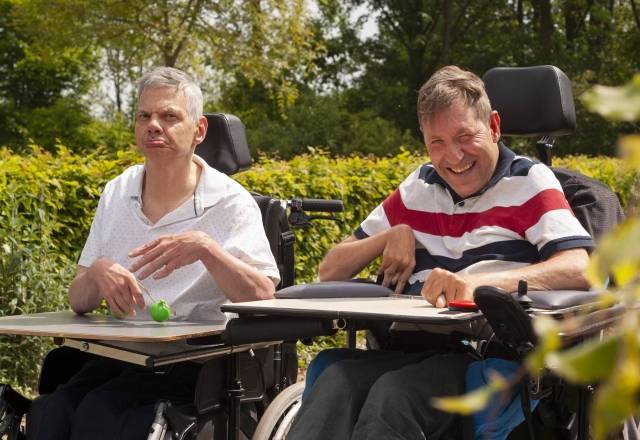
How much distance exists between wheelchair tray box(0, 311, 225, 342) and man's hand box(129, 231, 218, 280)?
152 millimetres

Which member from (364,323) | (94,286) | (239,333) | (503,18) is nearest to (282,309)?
(239,333)

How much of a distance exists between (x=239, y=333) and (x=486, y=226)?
2.69ft

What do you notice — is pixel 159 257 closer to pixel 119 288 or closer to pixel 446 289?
pixel 119 288

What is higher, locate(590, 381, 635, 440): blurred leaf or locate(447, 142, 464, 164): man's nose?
locate(590, 381, 635, 440): blurred leaf

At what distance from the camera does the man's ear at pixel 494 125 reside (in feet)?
10.0

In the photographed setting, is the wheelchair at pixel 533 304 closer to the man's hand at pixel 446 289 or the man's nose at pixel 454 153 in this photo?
the man's hand at pixel 446 289

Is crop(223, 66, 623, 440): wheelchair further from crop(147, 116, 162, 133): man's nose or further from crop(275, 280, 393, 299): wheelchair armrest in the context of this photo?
crop(147, 116, 162, 133): man's nose

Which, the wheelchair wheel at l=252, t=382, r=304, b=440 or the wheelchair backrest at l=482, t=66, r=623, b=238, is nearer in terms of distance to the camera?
the wheelchair wheel at l=252, t=382, r=304, b=440

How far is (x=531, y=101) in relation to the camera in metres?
3.31

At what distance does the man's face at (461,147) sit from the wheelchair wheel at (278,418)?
2.70 feet

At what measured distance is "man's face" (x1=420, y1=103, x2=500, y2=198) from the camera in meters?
2.93

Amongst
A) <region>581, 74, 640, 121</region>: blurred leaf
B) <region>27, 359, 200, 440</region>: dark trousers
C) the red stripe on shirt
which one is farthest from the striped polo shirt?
<region>581, 74, 640, 121</region>: blurred leaf

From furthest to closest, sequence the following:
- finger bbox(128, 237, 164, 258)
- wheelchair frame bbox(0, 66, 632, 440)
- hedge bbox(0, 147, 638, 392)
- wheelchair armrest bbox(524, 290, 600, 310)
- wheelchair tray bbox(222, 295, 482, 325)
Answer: hedge bbox(0, 147, 638, 392), finger bbox(128, 237, 164, 258), wheelchair frame bbox(0, 66, 632, 440), wheelchair armrest bbox(524, 290, 600, 310), wheelchair tray bbox(222, 295, 482, 325)


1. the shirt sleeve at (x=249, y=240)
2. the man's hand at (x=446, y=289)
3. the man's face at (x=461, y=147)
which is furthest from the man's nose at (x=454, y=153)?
the shirt sleeve at (x=249, y=240)
